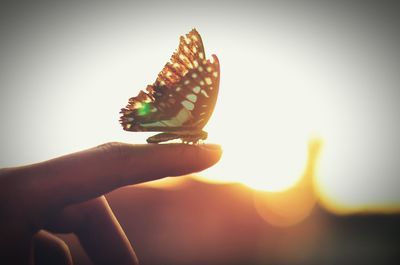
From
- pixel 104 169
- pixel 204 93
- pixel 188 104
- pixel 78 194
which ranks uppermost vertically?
pixel 204 93

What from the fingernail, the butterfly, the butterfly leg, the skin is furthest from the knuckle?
the fingernail

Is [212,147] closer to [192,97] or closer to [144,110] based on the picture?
[192,97]

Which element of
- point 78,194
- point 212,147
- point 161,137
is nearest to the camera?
point 78,194

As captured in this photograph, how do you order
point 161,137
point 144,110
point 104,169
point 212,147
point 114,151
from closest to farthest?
1. point 104,169
2. point 114,151
3. point 161,137
4. point 212,147
5. point 144,110

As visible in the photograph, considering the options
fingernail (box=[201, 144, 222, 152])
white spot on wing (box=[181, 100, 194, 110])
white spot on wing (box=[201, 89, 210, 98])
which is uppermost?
white spot on wing (box=[201, 89, 210, 98])

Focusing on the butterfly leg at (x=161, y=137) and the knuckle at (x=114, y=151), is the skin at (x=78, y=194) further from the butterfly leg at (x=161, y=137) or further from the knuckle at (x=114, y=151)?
the butterfly leg at (x=161, y=137)

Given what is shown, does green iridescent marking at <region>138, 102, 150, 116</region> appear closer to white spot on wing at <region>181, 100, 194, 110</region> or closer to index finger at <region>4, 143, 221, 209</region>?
white spot on wing at <region>181, 100, 194, 110</region>

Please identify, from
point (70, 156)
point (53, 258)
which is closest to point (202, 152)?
point (70, 156)

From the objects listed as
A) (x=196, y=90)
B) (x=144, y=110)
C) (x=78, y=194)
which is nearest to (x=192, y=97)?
(x=196, y=90)
